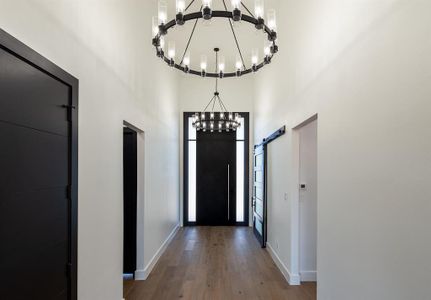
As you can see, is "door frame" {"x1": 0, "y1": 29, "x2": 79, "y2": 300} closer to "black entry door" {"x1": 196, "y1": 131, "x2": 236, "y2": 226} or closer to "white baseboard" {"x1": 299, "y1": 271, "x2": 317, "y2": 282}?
"white baseboard" {"x1": 299, "y1": 271, "x2": 317, "y2": 282}

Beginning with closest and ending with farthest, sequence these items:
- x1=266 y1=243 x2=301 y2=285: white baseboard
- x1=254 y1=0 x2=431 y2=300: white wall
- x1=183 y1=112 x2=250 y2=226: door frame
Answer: x1=254 y1=0 x2=431 y2=300: white wall, x1=266 y1=243 x2=301 y2=285: white baseboard, x1=183 y1=112 x2=250 y2=226: door frame

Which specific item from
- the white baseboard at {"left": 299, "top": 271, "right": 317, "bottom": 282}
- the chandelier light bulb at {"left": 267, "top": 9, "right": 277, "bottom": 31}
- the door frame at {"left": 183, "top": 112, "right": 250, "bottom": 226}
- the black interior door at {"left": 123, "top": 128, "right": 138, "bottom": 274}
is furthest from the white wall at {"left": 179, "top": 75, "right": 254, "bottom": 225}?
the chandelier light bulb at {"left": 267, "top": 9, "right": 277, "bottom": 31}

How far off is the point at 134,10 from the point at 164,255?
3964 millimetres

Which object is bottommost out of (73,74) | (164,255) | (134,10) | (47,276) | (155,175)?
(164,255)

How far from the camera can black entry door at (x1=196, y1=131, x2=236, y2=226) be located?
7.39 m

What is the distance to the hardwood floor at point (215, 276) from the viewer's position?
3.50m

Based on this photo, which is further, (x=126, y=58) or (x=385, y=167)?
(x=126, y=58)

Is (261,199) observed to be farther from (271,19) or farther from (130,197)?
(271,19)

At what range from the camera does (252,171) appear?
286 inches

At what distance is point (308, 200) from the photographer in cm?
385

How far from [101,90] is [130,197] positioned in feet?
6.14

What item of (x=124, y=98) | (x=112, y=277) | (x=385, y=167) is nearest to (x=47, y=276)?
(x=112, y=277)

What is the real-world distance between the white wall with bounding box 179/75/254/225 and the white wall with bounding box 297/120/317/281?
349 centimetres

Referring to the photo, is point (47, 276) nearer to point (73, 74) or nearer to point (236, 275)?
point (73, 74)
